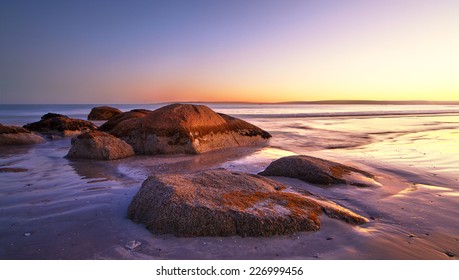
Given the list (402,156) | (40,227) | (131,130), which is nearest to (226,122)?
(131,130)

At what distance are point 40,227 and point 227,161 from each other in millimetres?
4611

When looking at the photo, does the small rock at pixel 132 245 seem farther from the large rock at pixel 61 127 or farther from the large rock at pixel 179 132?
the large rock at pixel 61 127

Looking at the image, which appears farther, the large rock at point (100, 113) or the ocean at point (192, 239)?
the large rock at point (100, 113)

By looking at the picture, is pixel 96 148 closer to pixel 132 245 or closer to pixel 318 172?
pixel 318 172

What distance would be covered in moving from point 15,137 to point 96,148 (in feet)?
14.2

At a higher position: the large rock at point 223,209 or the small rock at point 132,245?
the large rock at point 223,209

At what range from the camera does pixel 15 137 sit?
10.2 meters

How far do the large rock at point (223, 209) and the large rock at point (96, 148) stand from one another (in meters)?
4.02

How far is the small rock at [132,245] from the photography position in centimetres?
289

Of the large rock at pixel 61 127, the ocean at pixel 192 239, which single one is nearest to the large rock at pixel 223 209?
the ocean at pixel 192 239

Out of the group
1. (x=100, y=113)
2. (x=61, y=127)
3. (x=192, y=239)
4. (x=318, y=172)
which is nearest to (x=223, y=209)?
(x=192, y=239)
